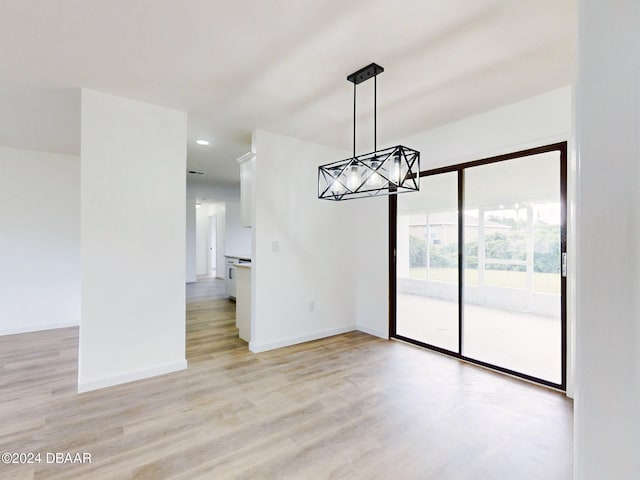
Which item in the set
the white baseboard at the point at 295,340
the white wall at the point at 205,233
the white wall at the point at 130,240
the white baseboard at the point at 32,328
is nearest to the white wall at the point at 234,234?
the white wall at the point at 205,233

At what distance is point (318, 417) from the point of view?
2350 millimetres

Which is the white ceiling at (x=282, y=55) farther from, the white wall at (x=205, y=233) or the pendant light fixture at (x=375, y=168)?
the white wall at (x=205, y=233)

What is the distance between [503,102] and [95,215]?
3.75 meters

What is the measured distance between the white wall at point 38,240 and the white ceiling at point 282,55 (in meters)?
1.34

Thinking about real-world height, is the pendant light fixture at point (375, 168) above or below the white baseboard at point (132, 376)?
above

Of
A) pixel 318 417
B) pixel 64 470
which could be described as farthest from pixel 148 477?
pixel 318 417

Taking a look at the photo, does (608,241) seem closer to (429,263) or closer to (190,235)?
(429,263)

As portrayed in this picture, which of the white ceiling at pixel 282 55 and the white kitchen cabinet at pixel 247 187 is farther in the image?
the white kitchen cabinet at pixel 247 187

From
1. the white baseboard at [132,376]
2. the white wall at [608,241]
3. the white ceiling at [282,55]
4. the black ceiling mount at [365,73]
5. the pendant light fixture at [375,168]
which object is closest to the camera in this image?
the white wall at [608,241]

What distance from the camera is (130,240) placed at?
292 centimetres

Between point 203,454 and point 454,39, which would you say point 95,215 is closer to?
point 203,454

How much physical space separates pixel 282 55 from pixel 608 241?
7.81 ft

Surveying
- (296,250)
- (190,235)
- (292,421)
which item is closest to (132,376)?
(292,421)

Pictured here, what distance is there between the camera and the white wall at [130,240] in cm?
275
